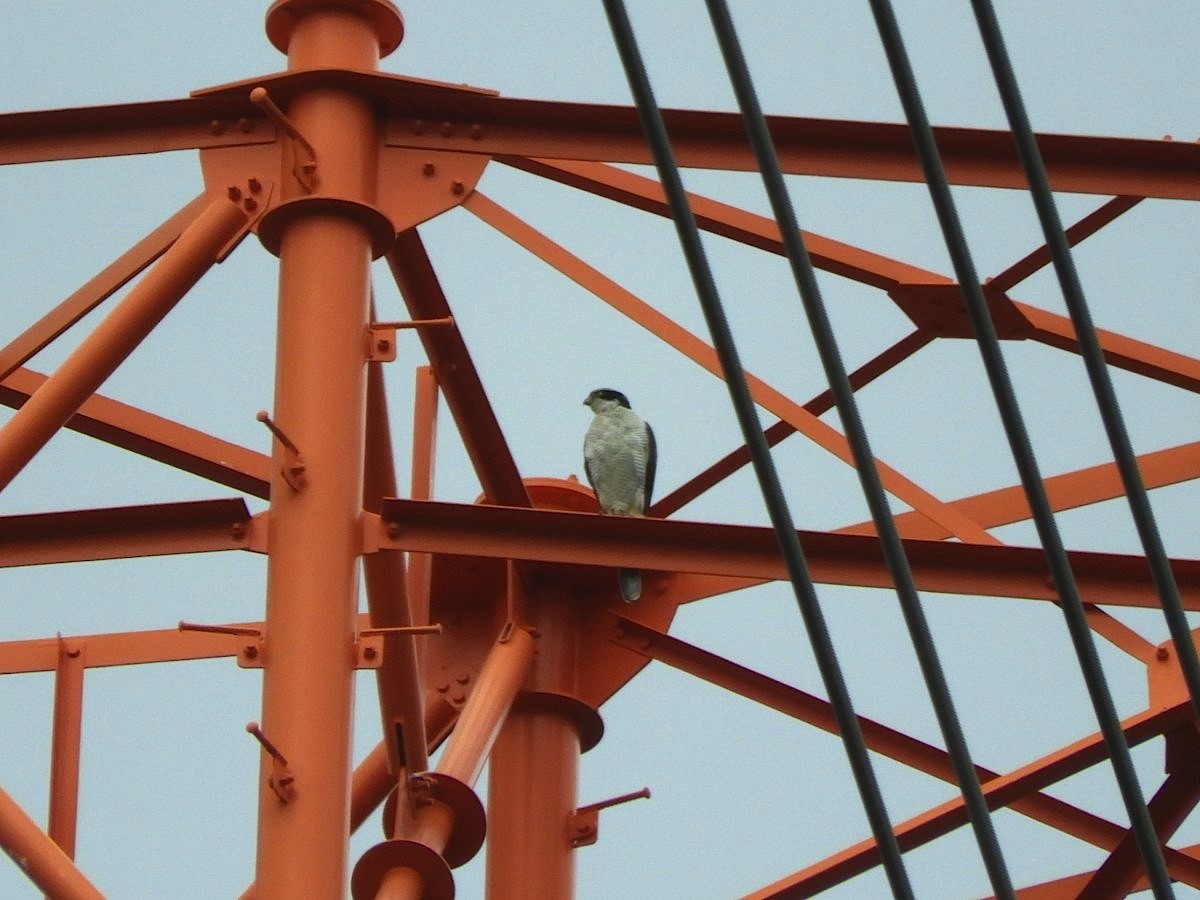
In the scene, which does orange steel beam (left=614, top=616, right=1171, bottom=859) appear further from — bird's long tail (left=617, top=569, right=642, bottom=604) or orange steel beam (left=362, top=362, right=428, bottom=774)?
orange steel beam (left=362, top=362, right=428, bottom=774)

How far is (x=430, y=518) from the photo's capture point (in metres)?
7.71

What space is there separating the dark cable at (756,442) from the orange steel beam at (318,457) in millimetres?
1954

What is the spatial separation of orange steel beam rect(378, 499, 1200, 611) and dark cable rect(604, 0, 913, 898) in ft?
7.00

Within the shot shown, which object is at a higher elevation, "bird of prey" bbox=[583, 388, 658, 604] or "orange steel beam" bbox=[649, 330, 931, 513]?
"bird of prey" bbox=[583, 388, 658, 604]

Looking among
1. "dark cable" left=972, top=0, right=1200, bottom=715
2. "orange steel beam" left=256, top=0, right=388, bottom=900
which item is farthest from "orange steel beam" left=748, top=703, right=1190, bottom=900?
"dark cable" left=972, top=0, right=1200, bottom=715

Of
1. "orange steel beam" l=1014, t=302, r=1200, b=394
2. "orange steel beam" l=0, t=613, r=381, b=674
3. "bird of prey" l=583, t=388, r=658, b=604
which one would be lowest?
"orange steel beam" l=0, t=613, r=381, b=674

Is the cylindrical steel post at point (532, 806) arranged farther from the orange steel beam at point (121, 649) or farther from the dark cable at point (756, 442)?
the dark cable at point (756, 442)

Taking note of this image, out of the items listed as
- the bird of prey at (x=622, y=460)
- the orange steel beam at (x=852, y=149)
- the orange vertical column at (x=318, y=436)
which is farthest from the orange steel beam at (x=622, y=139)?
the bird of prey at (x=622, y=460)

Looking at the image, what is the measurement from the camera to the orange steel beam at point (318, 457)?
7.14 meters

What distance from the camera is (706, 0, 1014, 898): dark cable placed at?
5023mm

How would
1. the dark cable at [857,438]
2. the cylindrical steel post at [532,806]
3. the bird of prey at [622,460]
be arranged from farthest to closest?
1. the bird of prey at [622,460]
2. the cylindrical steel post at [532,806]
3. the dark cable at [857,438]

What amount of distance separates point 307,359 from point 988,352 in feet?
9.34

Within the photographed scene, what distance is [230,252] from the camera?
8.16 m

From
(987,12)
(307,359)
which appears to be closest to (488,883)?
(307,359)
